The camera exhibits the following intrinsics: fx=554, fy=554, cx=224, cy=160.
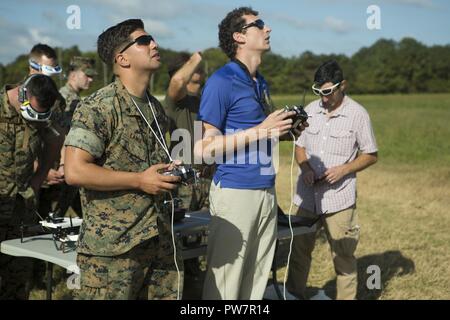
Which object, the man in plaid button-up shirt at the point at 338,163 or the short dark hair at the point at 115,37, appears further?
the man in plaid button-up shirt at the point at 338,163

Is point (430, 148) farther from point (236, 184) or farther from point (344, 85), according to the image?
point (236, 184)

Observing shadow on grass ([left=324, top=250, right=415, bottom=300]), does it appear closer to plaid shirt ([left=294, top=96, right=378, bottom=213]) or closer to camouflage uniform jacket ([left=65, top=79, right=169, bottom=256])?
plaid shirt ([left=294, top=96, right=378, bottom=213])

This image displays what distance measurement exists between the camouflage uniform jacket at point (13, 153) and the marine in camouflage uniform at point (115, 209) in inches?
65.5

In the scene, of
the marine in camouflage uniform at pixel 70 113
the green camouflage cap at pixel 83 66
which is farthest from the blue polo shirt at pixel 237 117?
the green camouflage cap at pixel 83 66

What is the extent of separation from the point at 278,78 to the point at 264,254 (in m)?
62.9

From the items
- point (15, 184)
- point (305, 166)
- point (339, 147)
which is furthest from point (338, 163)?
point (15, 184)

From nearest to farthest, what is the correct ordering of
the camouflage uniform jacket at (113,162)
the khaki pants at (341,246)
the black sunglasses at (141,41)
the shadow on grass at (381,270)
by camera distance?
the camouflage uniform jacket at (113,162) → the black sunglasses at (141,41) → the khaki pants at (341,246) → the shadow on grass at (381,270)

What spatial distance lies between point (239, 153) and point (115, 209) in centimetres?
99

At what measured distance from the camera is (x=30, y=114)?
406 cm

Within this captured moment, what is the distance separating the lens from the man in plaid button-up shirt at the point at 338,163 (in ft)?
16.3

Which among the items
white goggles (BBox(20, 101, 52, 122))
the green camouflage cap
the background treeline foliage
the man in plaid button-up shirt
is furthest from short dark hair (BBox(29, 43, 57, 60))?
the background treeline foliage

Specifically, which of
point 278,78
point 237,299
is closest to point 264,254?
point 237,299

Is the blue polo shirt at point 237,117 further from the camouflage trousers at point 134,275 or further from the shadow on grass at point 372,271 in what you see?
the shadow on grass at point 372,271

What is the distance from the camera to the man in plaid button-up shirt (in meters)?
4.96
